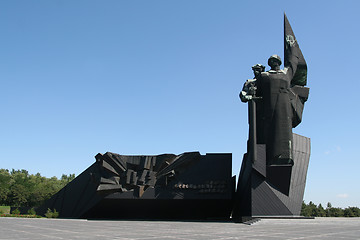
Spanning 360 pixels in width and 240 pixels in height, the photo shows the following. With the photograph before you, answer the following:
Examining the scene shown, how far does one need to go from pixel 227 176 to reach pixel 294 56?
1030cm

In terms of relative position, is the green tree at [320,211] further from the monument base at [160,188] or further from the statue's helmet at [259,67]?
the statue's helmet at [259,67]

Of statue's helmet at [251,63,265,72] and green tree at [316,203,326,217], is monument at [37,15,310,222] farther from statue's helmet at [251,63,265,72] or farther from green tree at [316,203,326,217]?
green tree at [316,203,326,217]

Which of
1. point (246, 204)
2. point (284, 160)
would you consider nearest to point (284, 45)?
point (284, 160)

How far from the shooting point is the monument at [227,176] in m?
20.4

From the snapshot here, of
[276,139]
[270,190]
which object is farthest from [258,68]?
[270,190]

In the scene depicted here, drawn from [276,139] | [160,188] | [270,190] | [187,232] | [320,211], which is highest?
[276,139]

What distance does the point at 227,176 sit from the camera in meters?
25.8

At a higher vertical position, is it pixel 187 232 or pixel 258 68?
pixel 258 68

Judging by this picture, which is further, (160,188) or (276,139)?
Answer: (160,188)

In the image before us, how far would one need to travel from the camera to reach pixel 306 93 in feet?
78.5

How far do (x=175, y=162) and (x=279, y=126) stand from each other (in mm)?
9306

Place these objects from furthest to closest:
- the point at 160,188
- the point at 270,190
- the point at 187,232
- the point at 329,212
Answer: the point at 329,212 → the point at 160,188 → the point at 270,190 → the point at 187,232

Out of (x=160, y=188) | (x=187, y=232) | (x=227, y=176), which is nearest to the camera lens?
(x=187, y=232)

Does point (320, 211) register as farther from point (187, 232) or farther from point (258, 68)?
point (187, 232)
